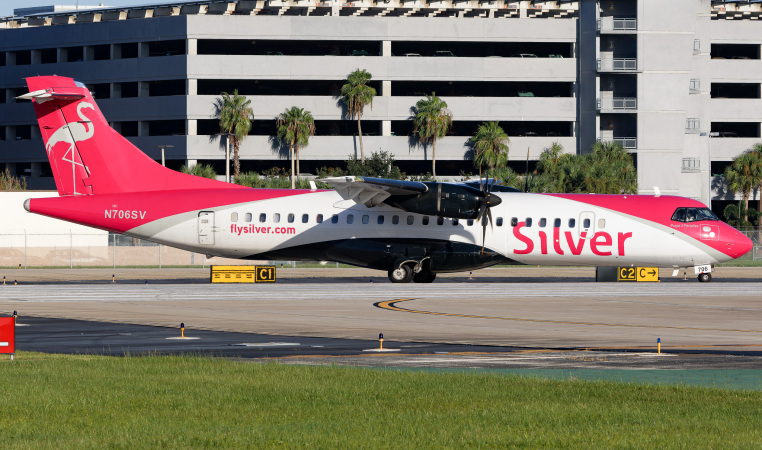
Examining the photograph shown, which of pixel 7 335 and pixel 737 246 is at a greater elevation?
pixel 737 246

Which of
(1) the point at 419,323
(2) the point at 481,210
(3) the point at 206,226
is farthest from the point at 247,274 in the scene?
(1) the point at 419,323

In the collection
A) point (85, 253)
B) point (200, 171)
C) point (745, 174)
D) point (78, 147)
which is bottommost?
point (85, 253)

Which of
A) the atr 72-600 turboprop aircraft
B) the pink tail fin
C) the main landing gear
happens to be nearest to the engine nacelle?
the atr 72-600 turboprop aircraft

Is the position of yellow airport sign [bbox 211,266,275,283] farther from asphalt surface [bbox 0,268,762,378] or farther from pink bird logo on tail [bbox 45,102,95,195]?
pink bird logo on tail [bbox 45,102,95,195]

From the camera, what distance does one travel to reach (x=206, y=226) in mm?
40188

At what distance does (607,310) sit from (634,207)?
1195cm

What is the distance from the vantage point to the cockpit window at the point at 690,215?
132 feet

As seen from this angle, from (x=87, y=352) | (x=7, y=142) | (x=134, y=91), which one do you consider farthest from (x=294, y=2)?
(x=87, y=352)

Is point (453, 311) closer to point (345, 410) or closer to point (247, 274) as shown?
point (345, 410)

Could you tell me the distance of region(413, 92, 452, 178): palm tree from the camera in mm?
103438

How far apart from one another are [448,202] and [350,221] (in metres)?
4.31

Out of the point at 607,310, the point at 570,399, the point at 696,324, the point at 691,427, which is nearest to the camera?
the point at 691,427

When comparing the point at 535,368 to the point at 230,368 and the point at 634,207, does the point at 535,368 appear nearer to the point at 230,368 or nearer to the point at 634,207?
the point at 230,368

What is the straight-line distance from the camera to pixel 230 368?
1622cm
